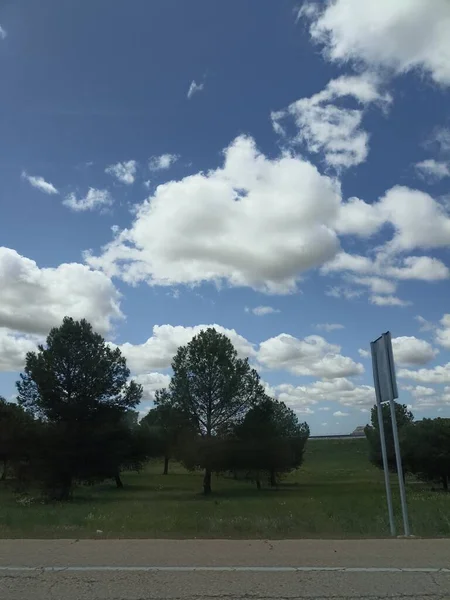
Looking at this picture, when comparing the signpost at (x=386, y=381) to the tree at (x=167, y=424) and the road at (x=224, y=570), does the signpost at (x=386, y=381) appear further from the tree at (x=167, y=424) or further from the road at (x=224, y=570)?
the tree at (x=167, y=424)

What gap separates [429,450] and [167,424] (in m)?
25.9

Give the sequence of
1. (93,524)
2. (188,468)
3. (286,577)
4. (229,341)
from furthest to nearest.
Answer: (229,341) → (188,468) → (93,524) → (286,577)

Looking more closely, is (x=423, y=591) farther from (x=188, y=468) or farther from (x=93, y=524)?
(x=188, y=468)

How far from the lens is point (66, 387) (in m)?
41.4

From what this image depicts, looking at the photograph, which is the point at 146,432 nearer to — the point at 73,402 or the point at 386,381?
the point at 73,402

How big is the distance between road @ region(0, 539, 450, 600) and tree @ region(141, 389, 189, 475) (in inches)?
1538

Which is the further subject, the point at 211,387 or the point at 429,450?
the point at 429,450

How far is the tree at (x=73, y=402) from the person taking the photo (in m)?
40.3

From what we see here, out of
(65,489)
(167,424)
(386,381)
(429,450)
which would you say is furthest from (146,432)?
(386,381)

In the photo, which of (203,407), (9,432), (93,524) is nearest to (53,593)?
(93,524)

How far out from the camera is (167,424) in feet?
159

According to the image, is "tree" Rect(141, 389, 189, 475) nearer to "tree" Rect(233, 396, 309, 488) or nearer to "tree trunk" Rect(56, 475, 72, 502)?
"tree" Rect(233, 396, 309, 488)

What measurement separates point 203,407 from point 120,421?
787 centimetres

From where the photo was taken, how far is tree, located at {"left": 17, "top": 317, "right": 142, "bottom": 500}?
4028 centimetres
